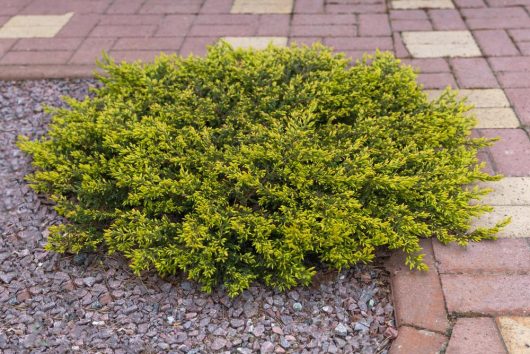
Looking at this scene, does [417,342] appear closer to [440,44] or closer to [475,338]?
[475,338]

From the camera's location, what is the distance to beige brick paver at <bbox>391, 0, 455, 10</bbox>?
4.96 meters

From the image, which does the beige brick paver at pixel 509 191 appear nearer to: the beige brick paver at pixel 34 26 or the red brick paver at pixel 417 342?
the red brick paver at pixel 417 342

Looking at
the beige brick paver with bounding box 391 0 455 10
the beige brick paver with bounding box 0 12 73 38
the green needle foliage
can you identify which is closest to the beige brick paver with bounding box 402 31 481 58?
the beige brick paver with bounding box 391 0 455 10

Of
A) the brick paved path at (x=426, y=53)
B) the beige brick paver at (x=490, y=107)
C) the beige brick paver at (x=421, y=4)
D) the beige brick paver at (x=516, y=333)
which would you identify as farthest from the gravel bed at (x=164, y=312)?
the beige brick paver at (x=421, y=4)

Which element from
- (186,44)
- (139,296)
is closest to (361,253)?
(139,296)

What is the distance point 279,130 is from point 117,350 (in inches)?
47.0

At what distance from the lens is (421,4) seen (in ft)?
16.5

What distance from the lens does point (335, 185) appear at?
2.45m

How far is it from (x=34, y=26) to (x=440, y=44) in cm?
333

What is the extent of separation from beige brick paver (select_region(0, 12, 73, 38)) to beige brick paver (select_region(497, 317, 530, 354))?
4023 mm

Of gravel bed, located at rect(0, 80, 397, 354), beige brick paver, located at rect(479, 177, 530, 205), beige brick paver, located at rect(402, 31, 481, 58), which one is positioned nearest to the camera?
gravel bed, located at rect(0, 80, 397, 354)

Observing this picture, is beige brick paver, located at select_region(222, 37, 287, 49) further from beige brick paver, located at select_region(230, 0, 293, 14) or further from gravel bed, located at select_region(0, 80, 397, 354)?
gravel bed, located at select_region(0, 80, 397, 354)

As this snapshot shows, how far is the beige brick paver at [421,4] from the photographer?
4.96m

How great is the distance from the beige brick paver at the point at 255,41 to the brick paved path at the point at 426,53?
0.05 feet
